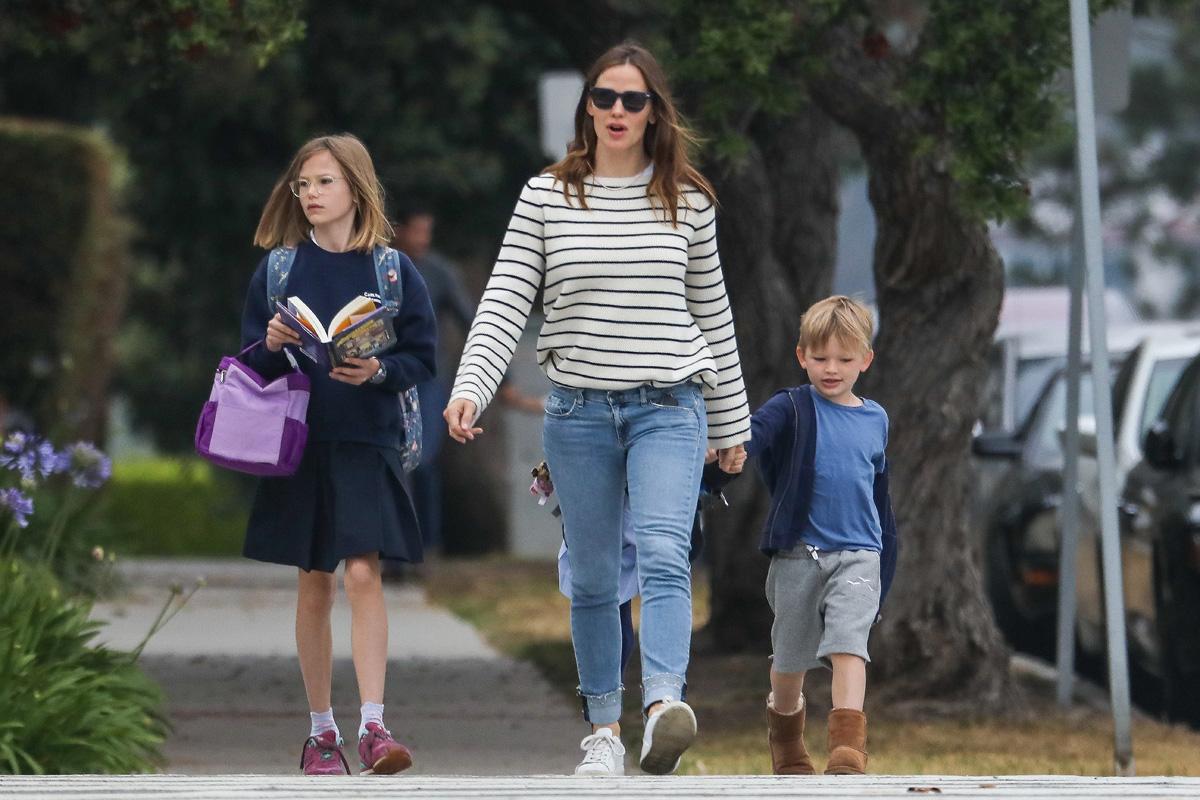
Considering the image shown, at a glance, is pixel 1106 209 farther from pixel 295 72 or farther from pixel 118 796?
pixel 118 796

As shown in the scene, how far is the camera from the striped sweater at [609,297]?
554 cm

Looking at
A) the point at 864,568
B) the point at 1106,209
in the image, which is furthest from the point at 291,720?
the point at 1106,209

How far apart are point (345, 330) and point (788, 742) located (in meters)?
1.51

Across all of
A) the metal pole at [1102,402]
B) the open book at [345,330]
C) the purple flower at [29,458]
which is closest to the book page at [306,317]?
the open book at [345,330]

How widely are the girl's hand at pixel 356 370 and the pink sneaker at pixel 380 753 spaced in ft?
2.74

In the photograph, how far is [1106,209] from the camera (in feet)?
105

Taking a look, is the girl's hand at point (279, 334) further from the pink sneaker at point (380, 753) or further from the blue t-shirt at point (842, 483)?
the blue t-shirt at point (842, 483)

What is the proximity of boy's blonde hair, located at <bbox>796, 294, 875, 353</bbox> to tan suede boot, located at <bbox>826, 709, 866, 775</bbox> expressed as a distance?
876mm

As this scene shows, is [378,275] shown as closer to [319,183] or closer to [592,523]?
[319,183]

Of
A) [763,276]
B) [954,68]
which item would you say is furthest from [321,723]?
[763,276]

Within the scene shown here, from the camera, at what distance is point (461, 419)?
5.37m

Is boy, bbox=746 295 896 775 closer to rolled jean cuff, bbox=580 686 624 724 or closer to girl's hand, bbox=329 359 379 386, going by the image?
rolled jean cuff, bbox=580 686 624 724

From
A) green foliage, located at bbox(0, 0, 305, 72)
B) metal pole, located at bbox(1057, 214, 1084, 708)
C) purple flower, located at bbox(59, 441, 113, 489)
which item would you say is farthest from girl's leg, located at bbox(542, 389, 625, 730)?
metal pole, located at bbox(1057, 214, 1084, 708)

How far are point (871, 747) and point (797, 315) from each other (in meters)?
2.61
